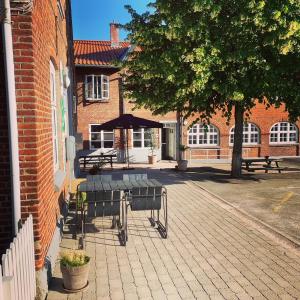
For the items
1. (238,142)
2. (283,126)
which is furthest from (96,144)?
(283,126)

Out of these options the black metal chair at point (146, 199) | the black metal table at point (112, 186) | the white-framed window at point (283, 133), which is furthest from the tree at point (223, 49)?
the white-framed window at point (283, 133)

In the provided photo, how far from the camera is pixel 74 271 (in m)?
4.48

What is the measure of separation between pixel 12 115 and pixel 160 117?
18.8 metres

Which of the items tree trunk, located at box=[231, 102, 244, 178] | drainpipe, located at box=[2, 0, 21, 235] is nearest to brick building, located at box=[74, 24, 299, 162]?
tree trunk, located at box=[231, 102, 244, 178]

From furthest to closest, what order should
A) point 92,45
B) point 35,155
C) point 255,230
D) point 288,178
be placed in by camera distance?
point 92,45
point 288,178
point 255,230
point 35,155

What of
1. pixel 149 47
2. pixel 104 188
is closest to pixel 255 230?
pixel 104 188

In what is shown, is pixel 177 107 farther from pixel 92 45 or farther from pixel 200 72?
pixel 92 45

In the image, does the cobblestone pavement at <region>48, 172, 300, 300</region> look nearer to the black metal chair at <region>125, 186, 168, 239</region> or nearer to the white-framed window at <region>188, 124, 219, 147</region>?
the black metal chair at <region>125, 186, 168, 239</region>

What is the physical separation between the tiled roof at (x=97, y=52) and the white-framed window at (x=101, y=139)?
14.2 ft

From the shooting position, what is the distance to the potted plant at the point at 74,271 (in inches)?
176

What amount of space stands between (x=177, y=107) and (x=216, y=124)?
9123 mm

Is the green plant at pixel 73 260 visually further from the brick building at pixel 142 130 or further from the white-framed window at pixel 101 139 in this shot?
the white-framed window at pixel 101 139

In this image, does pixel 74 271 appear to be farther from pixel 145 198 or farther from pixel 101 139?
pixel 101 139

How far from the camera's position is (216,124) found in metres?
22.9
